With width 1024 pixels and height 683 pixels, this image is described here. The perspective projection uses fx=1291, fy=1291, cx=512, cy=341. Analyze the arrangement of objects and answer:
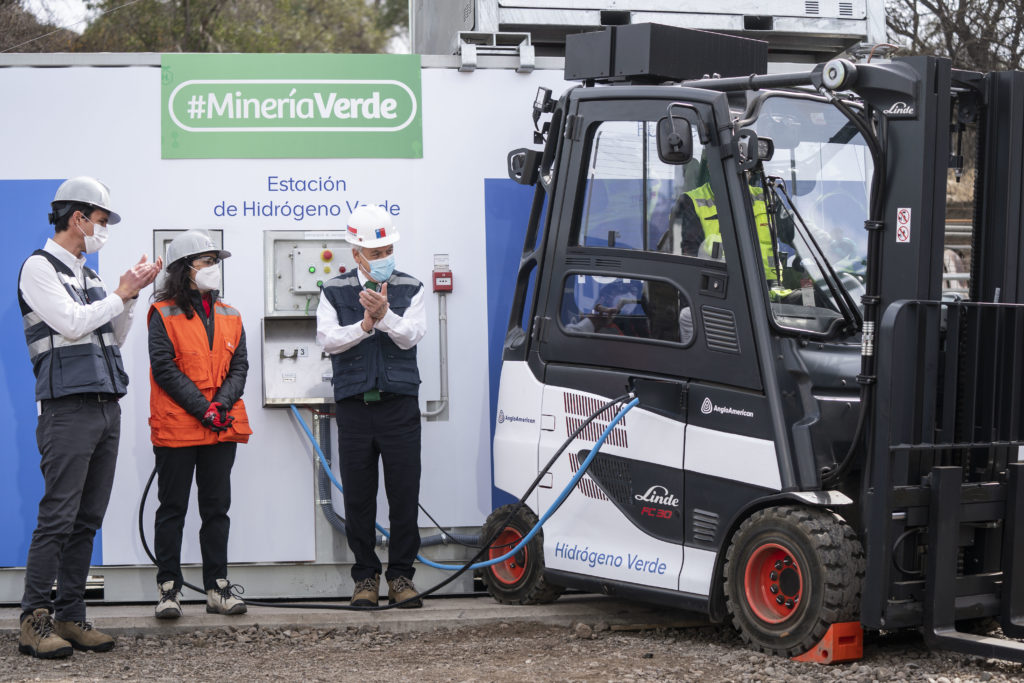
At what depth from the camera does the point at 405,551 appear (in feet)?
22.2

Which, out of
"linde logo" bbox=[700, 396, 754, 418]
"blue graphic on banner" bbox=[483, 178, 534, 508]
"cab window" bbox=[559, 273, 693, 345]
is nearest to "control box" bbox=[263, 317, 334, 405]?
"blue graphic on banner" bbox=[483, 178, 534, 508]

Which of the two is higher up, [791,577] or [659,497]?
[659,497]

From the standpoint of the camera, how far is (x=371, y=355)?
658cm

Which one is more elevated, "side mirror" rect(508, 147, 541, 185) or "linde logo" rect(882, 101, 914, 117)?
"linde logo" rect(882, 101, 914, 117)

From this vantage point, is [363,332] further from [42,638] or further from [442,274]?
[42,638]

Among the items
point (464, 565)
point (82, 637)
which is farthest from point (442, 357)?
point (82, 637)

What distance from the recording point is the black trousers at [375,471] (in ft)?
21.9

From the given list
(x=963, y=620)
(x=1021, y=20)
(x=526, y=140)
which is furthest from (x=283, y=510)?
(x=1021, y=20)

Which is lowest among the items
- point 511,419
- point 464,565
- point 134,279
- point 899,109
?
point 464,565

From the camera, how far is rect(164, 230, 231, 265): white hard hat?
651cm

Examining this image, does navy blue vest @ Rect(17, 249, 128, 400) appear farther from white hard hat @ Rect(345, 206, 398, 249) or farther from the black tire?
the black tire

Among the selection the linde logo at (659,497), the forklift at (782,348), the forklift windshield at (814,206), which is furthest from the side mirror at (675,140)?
the linde logo at (659,497)

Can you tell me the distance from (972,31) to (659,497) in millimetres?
9088

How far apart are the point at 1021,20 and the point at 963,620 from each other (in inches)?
331
